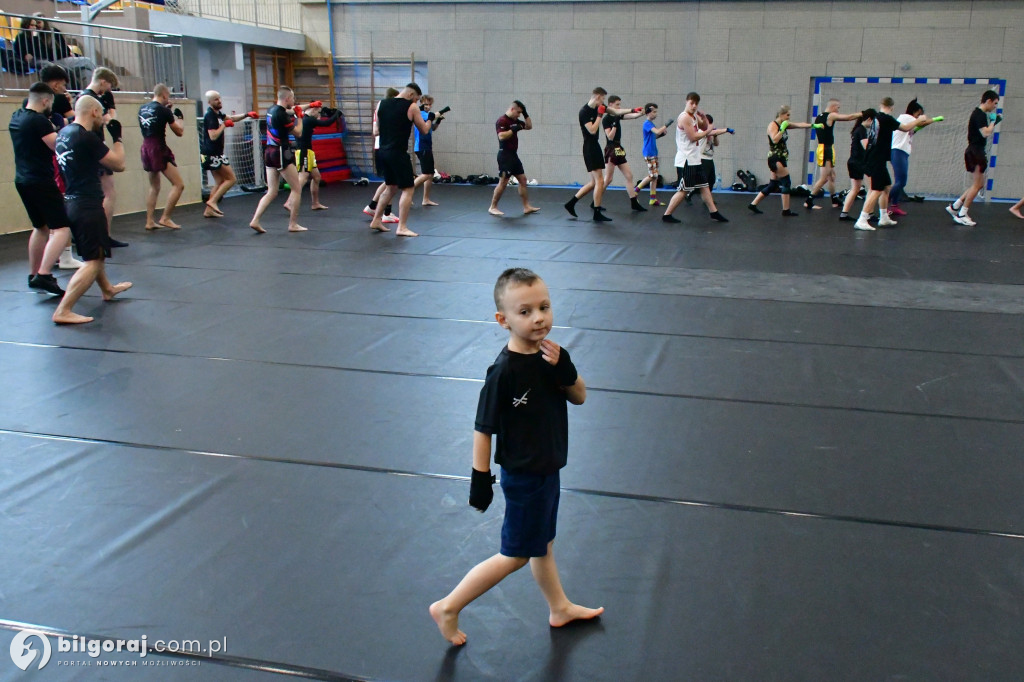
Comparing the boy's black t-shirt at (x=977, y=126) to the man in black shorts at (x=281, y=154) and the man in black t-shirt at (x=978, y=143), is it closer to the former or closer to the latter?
the man in black t-shirt at (x=978, y=143)

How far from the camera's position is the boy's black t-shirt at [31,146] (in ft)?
22.3

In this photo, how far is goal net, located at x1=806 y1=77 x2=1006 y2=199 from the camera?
603 inches

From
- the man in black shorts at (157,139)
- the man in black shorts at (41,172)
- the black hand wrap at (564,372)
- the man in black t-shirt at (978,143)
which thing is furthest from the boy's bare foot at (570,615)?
the man in black t-shirt at (978,143)

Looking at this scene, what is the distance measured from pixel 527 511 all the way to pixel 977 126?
1142cm

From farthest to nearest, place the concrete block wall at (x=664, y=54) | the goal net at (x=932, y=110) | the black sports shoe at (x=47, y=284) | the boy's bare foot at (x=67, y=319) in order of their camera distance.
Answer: the goal net at (x=932, y=110) < the concrete block wall at (x=664, y=54) < the black sports shoe at (x=47, y=284) < the boy's bare foot at (x=67, y=319)

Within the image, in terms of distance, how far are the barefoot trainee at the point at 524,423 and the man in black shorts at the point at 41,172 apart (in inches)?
223

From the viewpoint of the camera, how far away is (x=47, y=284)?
698 cm

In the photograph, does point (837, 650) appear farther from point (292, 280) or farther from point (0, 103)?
point (0, 103)

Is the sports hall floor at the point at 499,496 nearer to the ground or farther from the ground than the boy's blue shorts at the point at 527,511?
nearer to the ground

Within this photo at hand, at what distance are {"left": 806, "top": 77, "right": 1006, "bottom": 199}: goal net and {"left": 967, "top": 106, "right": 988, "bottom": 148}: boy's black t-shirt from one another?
4118mm

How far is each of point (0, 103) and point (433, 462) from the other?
9.19m

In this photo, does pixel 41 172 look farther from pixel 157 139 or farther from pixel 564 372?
pixel 564 372

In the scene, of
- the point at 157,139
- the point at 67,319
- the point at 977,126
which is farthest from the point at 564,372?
the point at 977,126

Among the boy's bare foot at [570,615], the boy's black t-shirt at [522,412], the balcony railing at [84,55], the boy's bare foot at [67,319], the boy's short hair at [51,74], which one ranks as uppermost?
the balcony railing at [84,55]
